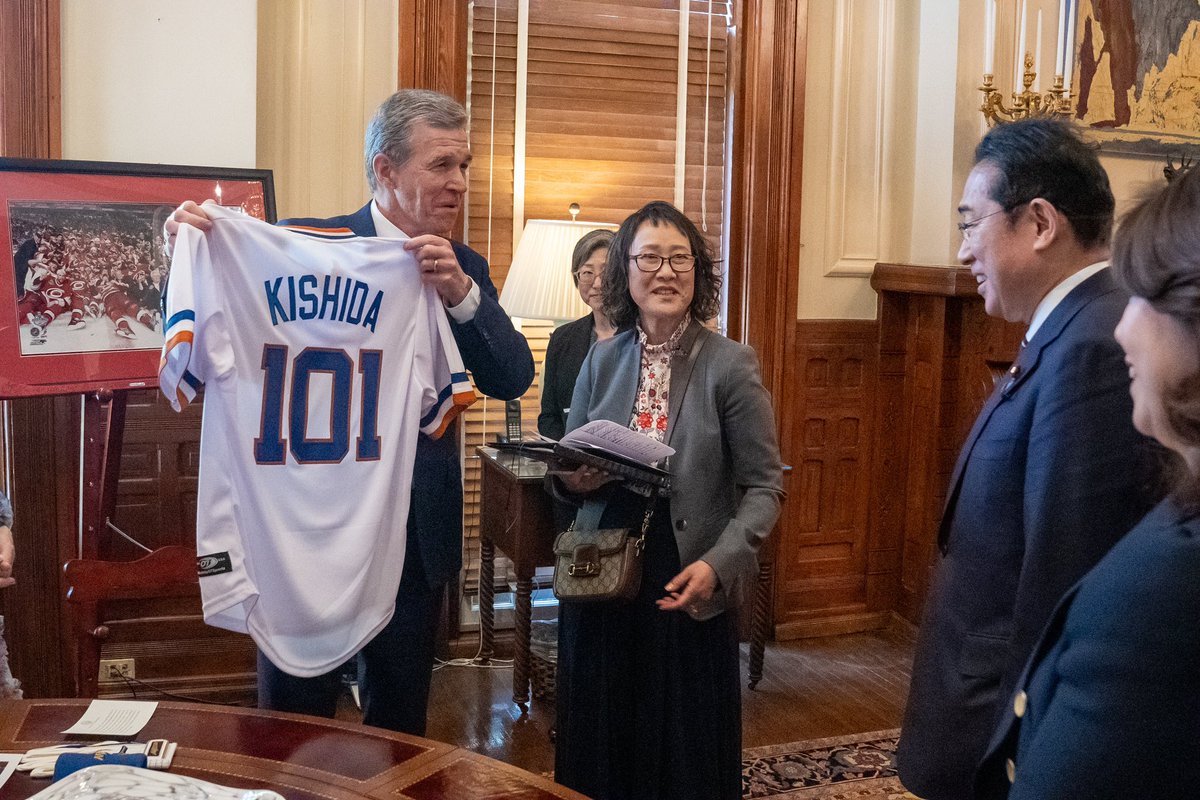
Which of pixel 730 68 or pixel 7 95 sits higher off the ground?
pixel 730 68

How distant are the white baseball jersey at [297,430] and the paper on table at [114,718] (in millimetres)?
397

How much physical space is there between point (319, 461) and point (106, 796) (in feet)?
3.23

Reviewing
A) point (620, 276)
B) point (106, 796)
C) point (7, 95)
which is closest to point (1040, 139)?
point (620, 276)

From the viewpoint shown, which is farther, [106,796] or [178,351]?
[178,351]

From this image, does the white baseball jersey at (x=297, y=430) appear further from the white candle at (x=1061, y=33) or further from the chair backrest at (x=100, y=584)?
the white candle at (x=1061, y=33)

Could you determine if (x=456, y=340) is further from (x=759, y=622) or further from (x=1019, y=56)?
(x=1019, y=56)

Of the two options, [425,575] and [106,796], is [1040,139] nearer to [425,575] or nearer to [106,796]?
[425,575]

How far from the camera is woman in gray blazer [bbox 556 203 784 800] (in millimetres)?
2232

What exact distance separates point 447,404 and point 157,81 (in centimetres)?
172

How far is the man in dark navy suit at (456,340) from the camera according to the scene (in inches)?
85.2

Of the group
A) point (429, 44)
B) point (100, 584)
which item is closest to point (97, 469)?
point (100, 584)

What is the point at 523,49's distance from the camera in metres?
4.05

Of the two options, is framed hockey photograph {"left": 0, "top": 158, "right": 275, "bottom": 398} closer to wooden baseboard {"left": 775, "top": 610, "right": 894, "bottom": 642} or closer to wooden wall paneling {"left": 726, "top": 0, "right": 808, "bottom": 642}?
wooden wall paneling {"left": 726, "top": 0, "right": 808, "bottom": 642}

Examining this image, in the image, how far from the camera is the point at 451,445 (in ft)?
7.53
